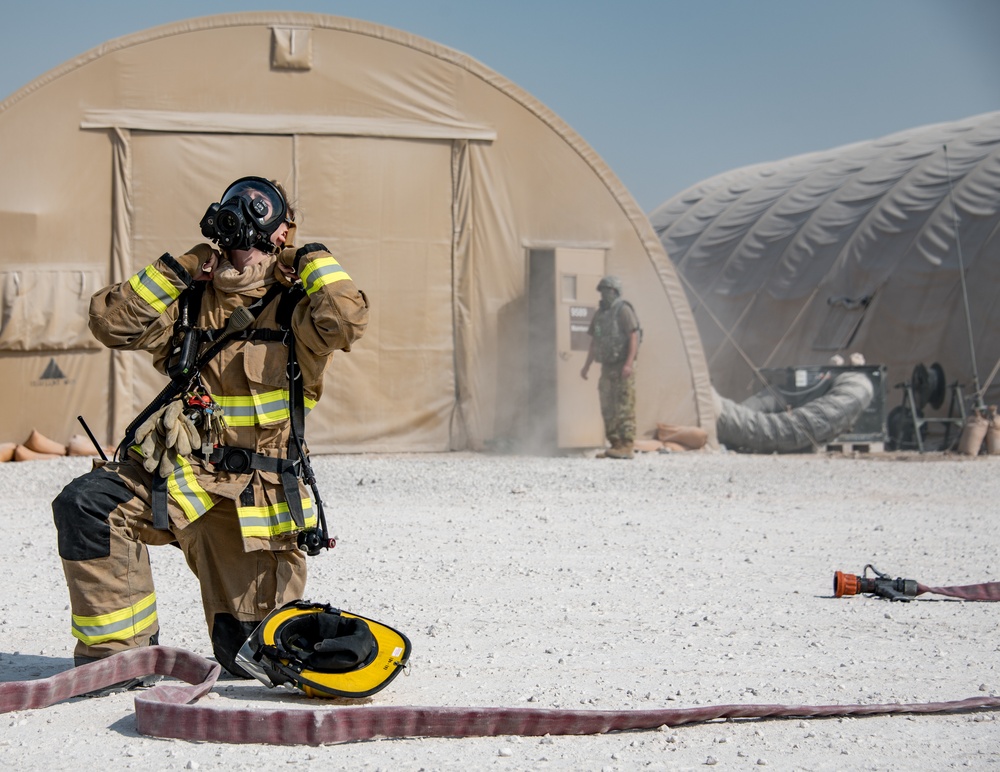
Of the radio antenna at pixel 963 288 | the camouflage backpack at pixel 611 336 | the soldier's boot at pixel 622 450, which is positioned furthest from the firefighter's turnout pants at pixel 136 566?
the radio antenna at pixel 963 288

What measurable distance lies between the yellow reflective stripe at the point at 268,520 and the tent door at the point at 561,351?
344 inches

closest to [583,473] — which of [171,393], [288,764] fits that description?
[171,393]

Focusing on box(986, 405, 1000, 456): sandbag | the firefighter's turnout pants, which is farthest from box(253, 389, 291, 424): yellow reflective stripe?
box(986, 405, 1000, 456): sandbag

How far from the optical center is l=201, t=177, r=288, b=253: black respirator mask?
3898 mm

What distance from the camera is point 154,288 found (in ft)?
12.6

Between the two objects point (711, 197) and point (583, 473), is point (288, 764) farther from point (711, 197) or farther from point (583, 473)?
point (711, 197)

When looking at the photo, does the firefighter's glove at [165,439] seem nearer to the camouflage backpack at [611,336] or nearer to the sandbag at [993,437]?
the camouflage backpack at [611,336]

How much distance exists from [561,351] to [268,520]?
890cm

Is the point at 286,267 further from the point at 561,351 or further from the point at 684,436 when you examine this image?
the point at 684,436

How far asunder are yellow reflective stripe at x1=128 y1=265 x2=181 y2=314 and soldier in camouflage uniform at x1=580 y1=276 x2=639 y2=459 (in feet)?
27.3

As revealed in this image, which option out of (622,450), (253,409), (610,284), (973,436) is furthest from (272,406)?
(973,436)

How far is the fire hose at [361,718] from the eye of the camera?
3.25 meters

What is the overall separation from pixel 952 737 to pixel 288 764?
6.07 ft

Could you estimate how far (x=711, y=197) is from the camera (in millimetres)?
25859
